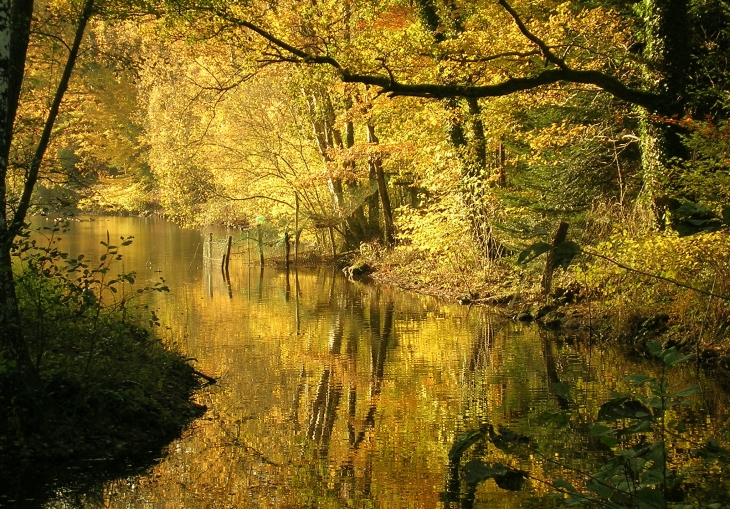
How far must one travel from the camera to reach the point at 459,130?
63.5 feet

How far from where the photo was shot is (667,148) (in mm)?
13039

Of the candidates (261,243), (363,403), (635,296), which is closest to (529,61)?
(635,296)

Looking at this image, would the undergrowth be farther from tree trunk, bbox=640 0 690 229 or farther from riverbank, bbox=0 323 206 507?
tree trunk, bbox=640 0 690 229

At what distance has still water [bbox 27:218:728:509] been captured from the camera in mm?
6633

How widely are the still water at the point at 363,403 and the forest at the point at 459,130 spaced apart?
1.38m

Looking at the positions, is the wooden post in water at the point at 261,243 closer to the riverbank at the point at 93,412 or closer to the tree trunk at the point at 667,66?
the tree trunk at the point at 667,66

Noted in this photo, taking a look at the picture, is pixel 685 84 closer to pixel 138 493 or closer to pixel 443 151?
pixel 443 151

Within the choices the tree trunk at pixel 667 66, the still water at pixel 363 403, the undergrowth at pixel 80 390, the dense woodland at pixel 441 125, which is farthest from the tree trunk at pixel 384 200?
the undergrowth at pixel 80 390

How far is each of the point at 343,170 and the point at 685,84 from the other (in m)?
12.6

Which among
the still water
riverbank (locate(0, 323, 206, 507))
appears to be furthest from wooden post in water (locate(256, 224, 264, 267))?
riverbank (locate(0, 323, 206, 507))

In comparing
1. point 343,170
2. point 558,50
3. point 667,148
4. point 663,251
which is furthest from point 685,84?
point 343,170

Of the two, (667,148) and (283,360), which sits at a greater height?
(667,148)

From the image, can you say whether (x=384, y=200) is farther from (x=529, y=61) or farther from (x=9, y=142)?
(x=9, y=142)

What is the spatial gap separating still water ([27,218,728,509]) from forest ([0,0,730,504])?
4.54ft
